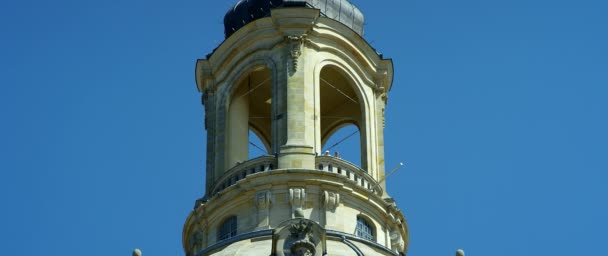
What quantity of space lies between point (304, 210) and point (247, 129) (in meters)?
6.60

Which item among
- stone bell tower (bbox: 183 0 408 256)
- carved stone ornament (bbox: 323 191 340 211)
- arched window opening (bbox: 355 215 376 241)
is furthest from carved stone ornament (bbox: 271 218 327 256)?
arched window opening (bbox: 355 215 376 241)

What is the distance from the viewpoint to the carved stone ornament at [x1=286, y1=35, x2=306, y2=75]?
7669cm

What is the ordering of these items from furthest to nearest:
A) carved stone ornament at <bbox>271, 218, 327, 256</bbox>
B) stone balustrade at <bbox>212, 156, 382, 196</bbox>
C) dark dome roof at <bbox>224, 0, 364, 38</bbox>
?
dark dome roof at <bbox>224, 0, 364, 38</bbox> → stone balustrade at <bbox>212, 156, 382, 196</bbox> → carved stone ornament at <bbox>271, 218, 327, 256</bbox>

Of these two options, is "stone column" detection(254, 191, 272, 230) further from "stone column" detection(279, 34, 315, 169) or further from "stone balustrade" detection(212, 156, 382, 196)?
"stone column" detection(279, 34, 315, 169)

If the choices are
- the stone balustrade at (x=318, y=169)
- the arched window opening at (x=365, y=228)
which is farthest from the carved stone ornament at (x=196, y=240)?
the arched window opening at (x=365, y=228)

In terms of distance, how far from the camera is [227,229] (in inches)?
2913

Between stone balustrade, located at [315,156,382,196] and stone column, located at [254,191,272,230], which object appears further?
stone balustrade, located at [315,156,382,196]

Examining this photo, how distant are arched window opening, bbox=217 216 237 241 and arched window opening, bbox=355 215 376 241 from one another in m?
3.87

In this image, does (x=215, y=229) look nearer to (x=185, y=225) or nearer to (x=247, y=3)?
(x=185, y=225)

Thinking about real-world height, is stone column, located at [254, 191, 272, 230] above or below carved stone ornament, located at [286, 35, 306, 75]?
below

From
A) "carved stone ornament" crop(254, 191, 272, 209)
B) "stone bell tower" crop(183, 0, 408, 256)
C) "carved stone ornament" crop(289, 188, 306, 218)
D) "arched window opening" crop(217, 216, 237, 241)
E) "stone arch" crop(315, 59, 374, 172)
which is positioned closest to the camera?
"stone bell tower" crop(183, 0, 408, 256)

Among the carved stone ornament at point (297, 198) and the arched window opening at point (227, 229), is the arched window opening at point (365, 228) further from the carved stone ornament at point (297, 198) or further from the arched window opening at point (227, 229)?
the arched window opening at point (227, 229)

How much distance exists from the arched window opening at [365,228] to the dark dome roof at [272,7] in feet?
27.0

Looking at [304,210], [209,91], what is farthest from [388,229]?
[209,91]
